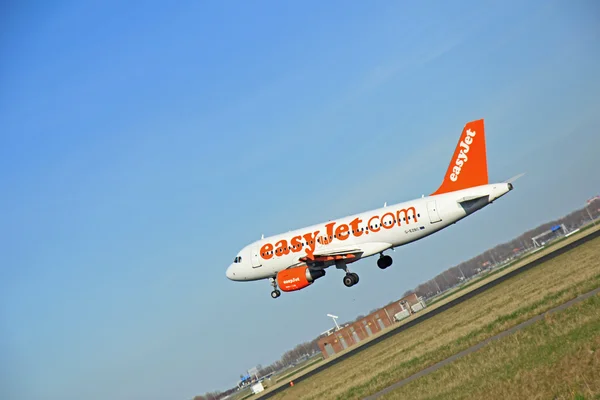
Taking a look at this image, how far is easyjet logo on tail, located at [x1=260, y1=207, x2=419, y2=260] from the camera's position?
53341 millimetres

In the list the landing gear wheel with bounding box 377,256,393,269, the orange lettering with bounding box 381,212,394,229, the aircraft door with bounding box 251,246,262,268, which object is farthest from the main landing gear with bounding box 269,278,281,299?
the orange lettering with bounding box 381,212,394,229

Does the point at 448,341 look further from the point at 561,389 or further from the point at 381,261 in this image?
the point at 381,261

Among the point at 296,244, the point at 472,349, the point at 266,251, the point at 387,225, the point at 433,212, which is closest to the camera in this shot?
the point at 472,349

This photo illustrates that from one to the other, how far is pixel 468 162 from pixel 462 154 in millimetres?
808

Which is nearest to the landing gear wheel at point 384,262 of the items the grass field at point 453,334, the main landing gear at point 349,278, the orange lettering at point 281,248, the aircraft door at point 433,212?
the main landing gear at point 349,278

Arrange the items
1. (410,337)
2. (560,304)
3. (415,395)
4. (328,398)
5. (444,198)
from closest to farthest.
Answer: (415,395) → (560,304) → (328,398) → (410,337) → (444,198)

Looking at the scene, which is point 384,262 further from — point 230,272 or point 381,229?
point 230,272

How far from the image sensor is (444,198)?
171ft

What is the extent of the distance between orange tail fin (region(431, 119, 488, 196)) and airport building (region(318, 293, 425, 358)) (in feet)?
83.5

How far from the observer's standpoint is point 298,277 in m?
56.9

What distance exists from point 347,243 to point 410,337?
11.5 meters

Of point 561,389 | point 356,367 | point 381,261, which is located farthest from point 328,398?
point 381,261

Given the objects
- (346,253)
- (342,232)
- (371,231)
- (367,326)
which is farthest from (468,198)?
(367,326)

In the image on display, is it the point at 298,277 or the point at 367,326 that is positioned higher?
the point at 298,277
